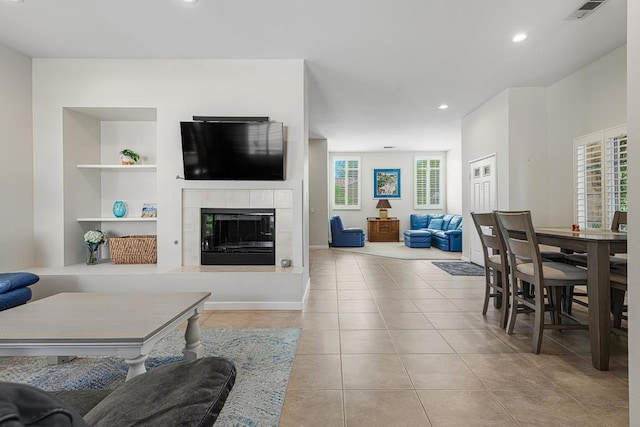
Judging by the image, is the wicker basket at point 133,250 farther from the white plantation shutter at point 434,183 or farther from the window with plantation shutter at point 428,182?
the white plantation shutter at point 434,183

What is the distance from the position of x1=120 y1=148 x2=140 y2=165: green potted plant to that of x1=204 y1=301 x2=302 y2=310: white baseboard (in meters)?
2.02

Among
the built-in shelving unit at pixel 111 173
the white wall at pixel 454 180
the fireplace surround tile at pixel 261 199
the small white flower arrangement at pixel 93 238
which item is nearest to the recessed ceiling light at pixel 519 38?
the fireplace surround tile at pixel 261 199

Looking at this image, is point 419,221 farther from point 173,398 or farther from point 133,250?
point 173,398

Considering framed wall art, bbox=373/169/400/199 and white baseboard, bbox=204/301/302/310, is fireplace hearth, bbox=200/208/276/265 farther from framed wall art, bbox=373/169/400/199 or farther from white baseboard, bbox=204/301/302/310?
framed wall art, bbox=373/169/400/199

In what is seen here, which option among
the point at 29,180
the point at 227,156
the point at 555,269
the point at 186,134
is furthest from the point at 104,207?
the point at 555,269

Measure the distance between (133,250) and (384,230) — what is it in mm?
7655

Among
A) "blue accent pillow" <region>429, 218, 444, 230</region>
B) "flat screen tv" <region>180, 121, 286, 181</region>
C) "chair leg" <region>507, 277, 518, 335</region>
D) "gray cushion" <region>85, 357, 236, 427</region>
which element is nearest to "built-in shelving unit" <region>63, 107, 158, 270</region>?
"flat screen tv" <region>180, 121, 286, 181</region>

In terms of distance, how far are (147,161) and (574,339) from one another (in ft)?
15.8

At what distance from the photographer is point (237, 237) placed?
3.92 m

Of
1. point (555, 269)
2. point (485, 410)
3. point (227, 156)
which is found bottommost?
point (485, 410)

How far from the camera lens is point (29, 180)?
3686 millimetres

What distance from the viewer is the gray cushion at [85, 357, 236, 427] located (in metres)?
0.62

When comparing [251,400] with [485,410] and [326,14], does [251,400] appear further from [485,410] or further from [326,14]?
[326,14]

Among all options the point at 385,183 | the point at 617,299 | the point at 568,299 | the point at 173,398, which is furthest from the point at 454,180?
the point at 173,398
